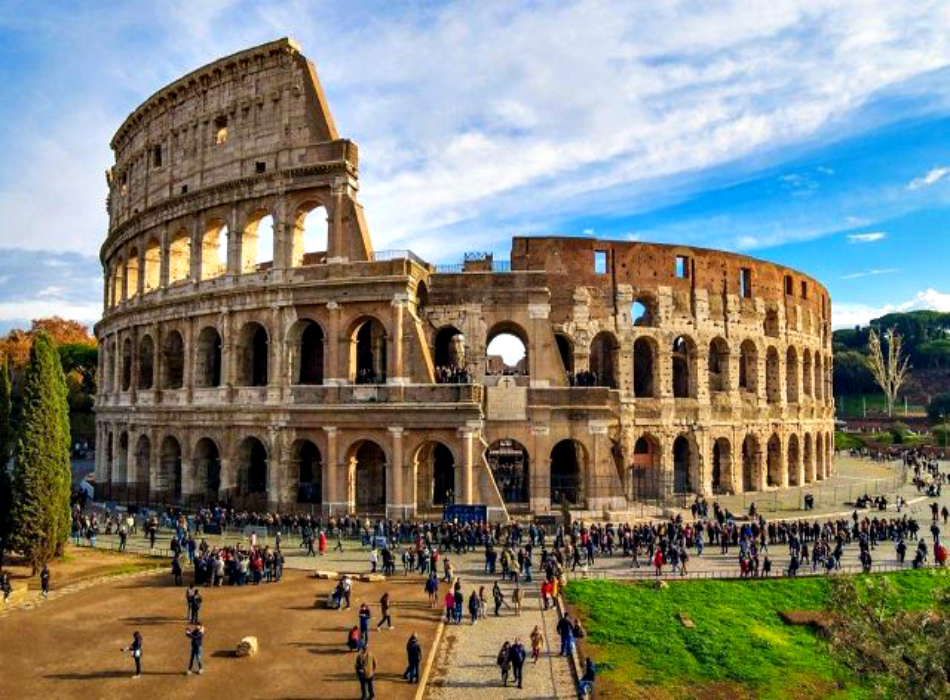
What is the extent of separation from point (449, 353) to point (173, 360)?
46.5 ft

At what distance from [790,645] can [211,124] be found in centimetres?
3162

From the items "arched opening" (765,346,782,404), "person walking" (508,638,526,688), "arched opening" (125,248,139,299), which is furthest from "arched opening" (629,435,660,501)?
"arched opening" (125,248,139,299)

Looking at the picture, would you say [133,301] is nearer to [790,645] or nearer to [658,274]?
[658,274]

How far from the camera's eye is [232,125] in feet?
105

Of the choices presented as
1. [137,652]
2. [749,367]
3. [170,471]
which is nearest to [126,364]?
[170,471]

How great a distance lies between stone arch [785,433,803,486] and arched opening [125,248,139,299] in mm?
39777

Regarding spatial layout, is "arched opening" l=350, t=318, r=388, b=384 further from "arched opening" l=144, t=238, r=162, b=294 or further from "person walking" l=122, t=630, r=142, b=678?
"person walking" l=122, t=630, r=142, b=678

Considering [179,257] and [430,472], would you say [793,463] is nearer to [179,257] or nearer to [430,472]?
[430,472]

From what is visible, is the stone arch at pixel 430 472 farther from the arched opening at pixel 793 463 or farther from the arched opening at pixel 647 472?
the arched opening at pixel 793 463

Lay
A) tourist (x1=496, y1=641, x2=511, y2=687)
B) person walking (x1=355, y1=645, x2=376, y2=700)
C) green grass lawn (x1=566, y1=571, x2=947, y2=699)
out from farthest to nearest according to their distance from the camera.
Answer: green grass lawn (x1=566, y1=571, x2=947, y2=699) → tourist (x1=496, y1=641, x2=511, y2=687) → person walking (x1=355, y1=645, x2=376, y2=700)

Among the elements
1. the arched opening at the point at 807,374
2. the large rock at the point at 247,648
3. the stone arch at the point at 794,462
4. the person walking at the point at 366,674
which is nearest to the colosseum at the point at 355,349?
the stone arch at the point at 794,462

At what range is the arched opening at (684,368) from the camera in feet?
120

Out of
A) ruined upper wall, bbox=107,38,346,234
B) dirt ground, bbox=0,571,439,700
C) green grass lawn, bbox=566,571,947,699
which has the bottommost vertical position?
green grass lawn, bbox=566,571,947,699

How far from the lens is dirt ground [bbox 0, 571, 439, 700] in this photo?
1340cm
